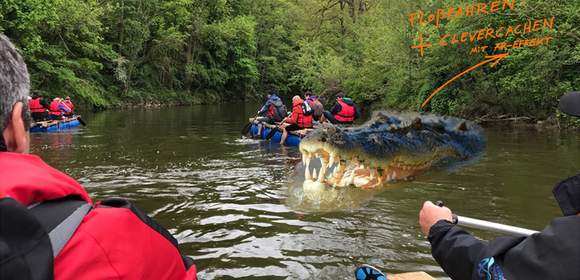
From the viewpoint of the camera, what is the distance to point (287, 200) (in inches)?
295

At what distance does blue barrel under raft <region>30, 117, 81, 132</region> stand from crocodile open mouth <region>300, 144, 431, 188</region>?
13750mm

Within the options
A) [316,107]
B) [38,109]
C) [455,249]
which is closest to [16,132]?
[455,249]

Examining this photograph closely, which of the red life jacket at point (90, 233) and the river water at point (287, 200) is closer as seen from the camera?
the red life jacket at point (90, 233)

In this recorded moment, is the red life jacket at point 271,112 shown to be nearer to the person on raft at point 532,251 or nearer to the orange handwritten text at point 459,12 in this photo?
the orange handwritten text at point 459,12

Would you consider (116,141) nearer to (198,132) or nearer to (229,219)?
(198,132)

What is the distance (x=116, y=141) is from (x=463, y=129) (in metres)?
11.4

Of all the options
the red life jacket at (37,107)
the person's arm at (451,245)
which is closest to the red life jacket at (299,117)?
the red life jacket at (37,107)

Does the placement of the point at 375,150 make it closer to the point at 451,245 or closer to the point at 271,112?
the point at 451,245

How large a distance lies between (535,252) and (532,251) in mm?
15

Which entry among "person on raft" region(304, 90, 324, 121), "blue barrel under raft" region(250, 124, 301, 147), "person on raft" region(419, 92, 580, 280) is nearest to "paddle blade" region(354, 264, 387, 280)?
"person on raft" region(419, 92, 580, 280)

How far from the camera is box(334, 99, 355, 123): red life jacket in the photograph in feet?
45.5

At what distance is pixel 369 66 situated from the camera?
88.7 ft

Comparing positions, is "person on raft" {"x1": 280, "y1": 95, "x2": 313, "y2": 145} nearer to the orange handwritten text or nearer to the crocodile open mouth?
the orange handwritten text

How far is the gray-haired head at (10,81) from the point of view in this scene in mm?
1190
